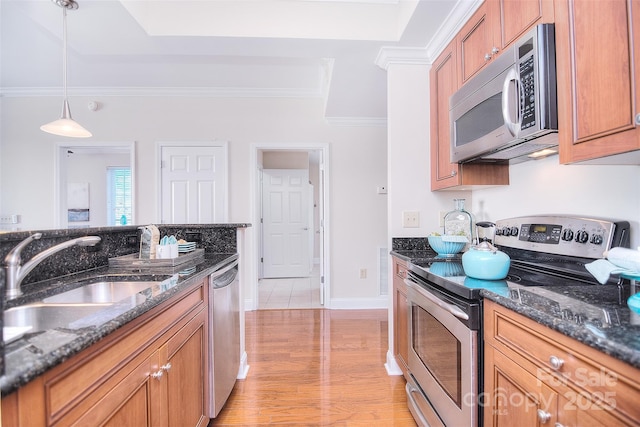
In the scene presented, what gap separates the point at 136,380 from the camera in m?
0.82

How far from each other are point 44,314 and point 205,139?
2719 millimetres

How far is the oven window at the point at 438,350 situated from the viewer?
3.60 ft

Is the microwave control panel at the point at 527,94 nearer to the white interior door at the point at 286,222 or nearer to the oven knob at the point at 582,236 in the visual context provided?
the oven knob at the point at 582,236

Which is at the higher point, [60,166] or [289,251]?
[60,166]

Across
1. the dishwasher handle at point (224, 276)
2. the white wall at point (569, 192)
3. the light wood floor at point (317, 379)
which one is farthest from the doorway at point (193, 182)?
the white wall at point (569, 192)

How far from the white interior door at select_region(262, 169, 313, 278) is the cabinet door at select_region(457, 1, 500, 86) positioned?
355cm

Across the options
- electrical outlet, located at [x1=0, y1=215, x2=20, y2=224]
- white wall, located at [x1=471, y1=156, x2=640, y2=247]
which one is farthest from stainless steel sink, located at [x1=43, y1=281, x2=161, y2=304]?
electrical outlet, located at [x1=0, y1=215, x2=20, y2=224]

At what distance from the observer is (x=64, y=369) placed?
57cm

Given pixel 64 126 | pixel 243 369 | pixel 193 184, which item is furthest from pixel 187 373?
pixel 193 184

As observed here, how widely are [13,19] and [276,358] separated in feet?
11.0

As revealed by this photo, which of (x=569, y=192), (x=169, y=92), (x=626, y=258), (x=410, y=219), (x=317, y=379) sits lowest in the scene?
(x=317, y=379)

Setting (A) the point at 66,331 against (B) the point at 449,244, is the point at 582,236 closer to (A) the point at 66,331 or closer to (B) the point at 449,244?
(B) the point at 449,244

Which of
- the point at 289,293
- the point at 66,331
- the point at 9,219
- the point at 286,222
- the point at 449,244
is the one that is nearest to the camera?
the point at 66,331

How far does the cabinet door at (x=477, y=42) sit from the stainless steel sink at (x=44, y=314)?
2.00m
